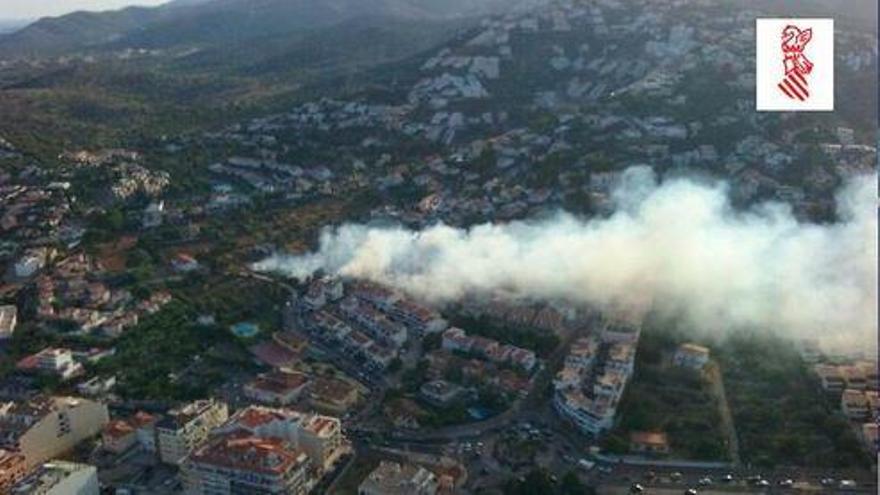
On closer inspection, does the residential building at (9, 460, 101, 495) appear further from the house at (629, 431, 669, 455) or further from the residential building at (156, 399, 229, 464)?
the house at (629, 431, 669, 455)

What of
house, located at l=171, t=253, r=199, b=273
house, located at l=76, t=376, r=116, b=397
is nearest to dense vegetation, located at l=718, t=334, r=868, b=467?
house, located at l=76, t=376, r=116, b=397

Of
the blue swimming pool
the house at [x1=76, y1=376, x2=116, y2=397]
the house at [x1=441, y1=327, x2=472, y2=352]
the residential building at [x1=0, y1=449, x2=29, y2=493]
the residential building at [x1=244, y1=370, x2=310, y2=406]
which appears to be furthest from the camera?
the blue swimming pool

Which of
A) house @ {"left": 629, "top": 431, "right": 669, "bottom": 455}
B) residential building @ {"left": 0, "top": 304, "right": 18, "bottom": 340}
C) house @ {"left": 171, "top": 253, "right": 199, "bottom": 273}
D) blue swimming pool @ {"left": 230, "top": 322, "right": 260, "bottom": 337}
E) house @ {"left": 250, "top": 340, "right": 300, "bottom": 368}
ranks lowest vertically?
house @ {"left": 629, "top": 431, "right": 669, "bottom": 455}

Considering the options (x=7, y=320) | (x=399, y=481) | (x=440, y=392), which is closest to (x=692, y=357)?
(x=440, y=392)

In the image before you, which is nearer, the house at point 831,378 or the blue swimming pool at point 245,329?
the house at point 831,378

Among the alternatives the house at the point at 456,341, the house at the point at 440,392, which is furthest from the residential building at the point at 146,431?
the house at the point at 456,341

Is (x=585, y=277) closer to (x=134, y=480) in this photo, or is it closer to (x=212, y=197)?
(x=134, y=480)

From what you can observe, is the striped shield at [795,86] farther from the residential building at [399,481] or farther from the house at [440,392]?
the residential building at [399,481]
